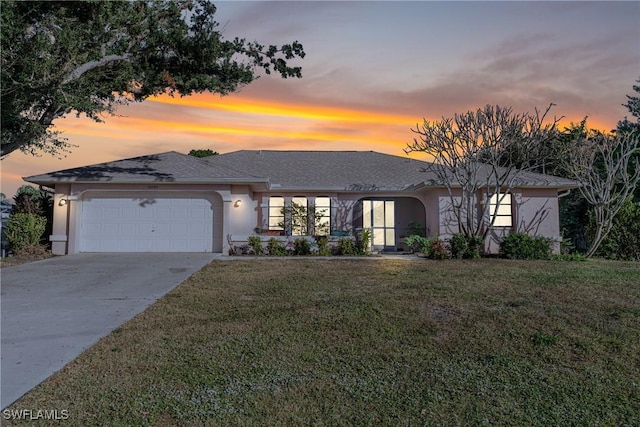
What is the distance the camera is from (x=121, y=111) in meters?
13.1

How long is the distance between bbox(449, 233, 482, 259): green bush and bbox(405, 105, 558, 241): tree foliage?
0.30 m

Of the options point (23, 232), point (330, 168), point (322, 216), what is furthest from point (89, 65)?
point (330, 168)

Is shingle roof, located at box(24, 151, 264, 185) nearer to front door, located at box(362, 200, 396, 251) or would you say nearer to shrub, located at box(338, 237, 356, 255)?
shrub, located at box(338, 237, 356, 255)

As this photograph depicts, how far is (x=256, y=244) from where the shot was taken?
1413cm

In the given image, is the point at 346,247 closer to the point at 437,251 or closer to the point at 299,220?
the point at 299,220

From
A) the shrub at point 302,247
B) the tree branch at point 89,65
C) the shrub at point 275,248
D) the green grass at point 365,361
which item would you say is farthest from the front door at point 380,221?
the tree branch at point 89,65

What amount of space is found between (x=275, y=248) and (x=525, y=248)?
8.35m

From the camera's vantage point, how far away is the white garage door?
14.4m

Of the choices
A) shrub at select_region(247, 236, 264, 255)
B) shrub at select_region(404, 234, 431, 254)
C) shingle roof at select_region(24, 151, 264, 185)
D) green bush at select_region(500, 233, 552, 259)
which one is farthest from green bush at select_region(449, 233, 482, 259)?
shingle roof at select_region(24, 151, 264, 185)

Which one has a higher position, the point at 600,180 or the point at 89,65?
the point at 89,65

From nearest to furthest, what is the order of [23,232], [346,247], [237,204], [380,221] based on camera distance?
[23,232]
[346,247]
[237,204]
[380,221]

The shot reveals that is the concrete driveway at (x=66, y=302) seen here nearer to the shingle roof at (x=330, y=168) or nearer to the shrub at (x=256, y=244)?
the shrub at (x=256, y=244)

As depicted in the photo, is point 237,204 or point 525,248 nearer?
point 525,248

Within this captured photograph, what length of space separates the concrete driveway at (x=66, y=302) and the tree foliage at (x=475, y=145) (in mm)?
8887
